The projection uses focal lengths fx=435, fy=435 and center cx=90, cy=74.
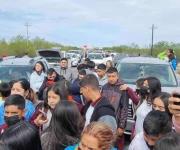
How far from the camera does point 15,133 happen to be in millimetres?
3283

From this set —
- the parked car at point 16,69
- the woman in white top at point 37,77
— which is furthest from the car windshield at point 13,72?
the woman in white top at point 37,77

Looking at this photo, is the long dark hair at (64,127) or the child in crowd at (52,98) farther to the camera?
the child in crowd at (52,98)

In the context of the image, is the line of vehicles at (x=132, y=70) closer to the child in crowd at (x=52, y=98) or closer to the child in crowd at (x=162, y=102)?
the child in crowd at (x=52, y=98)

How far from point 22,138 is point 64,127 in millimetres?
646

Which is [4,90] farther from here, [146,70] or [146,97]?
[146,70]

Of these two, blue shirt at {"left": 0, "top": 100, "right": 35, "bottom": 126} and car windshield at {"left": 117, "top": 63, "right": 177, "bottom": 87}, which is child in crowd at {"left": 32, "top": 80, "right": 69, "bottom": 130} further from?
car windshield at {"left": 117, "top": 63, "right": 177, "bottom": 87}

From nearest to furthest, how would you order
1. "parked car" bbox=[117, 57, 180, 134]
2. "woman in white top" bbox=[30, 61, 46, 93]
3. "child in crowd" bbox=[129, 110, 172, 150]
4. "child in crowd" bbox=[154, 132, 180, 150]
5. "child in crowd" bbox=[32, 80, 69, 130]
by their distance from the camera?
"child in crowd" bbox=[154, 132, 180, 150], "child in crowd" bbox=[129, 110, 172, 150], "child in crowd" bbox=[32, 80, 69, 130], "woman in white top" bbox=[30, 61, 46, 93], "parked car" bbox=[117, 57, 180, 134]

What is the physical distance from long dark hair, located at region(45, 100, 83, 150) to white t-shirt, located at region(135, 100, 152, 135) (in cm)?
164

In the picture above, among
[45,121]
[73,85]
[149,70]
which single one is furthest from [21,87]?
[149,70]

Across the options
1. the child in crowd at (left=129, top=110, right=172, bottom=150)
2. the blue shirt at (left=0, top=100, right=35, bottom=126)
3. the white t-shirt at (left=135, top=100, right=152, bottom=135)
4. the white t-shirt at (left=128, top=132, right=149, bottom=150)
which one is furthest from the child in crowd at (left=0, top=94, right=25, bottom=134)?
the white t-shirt at (left=135, top=100, right=152, bottom=135)

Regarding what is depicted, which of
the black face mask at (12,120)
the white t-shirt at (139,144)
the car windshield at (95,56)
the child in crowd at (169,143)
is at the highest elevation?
the child in crowd at (169,143)

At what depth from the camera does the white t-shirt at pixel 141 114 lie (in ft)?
17.8

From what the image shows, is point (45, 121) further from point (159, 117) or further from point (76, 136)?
point (159, 117)

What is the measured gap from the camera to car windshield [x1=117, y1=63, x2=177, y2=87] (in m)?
10.8
